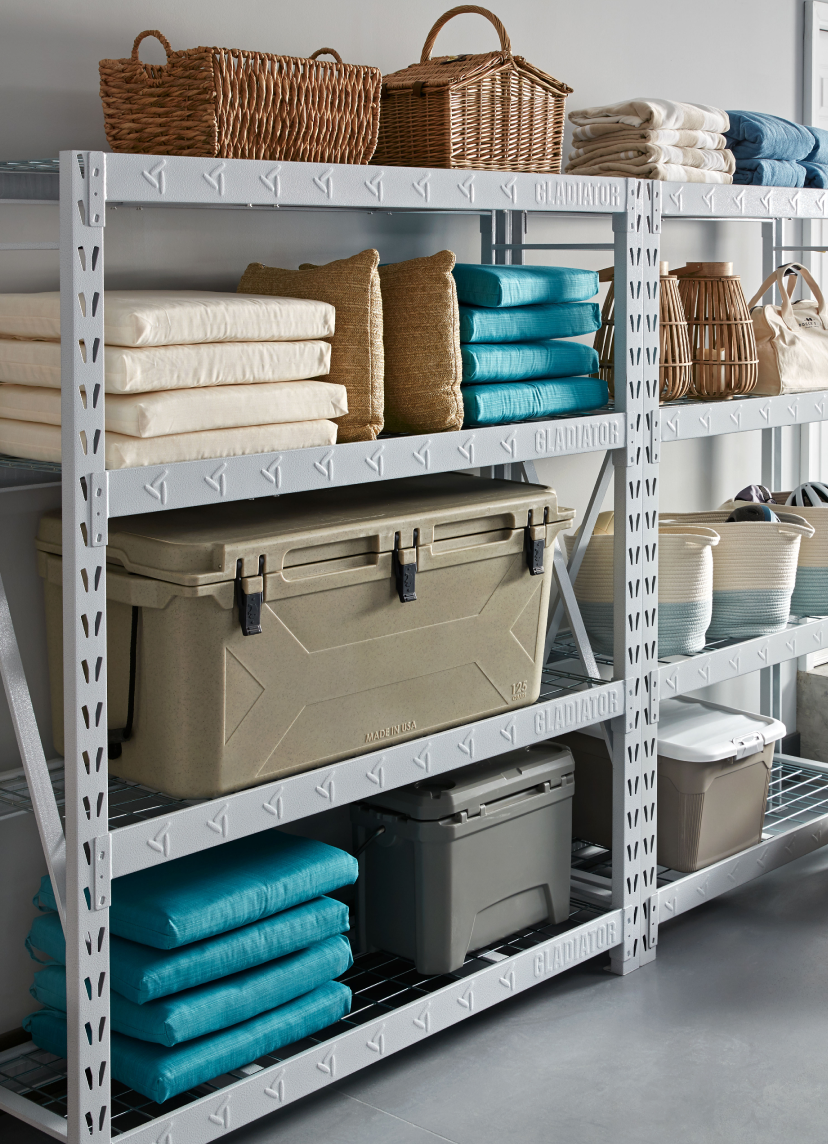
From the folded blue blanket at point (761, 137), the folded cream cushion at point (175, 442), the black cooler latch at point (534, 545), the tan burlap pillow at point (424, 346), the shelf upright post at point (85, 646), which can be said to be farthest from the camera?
the folded blue blanket at point (761, 137)

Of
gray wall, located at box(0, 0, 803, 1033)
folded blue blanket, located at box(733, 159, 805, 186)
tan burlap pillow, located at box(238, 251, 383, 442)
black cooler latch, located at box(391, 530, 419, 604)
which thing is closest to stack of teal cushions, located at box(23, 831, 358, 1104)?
gray wall, located at box(0, 0, 803, 1033)

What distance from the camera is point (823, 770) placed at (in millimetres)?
4137

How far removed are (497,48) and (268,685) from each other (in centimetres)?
187

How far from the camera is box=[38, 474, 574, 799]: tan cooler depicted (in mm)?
2213

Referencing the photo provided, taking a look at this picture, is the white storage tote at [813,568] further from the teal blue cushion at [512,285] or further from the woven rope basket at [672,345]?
the teal blue cushion at [512,285]

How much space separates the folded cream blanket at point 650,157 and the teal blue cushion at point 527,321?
0.43 meters

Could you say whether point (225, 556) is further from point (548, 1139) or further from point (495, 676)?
point (548, 1139)

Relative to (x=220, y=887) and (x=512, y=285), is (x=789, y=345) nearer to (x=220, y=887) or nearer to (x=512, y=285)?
(x=512, y=285)

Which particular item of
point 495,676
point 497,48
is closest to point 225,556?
point 495,676

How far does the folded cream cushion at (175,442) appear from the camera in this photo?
2.01 meters

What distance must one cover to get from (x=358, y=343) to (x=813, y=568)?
5.49 feet

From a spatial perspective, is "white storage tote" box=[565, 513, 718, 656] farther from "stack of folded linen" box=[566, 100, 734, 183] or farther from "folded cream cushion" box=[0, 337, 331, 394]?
"folded cream cushion" box=[0, 337, 331, 394]

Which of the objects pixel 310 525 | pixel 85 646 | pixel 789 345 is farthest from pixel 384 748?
pixel 789 345

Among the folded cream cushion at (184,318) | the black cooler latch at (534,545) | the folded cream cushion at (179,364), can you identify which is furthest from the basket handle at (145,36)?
the black cooler latch at (534,545)
